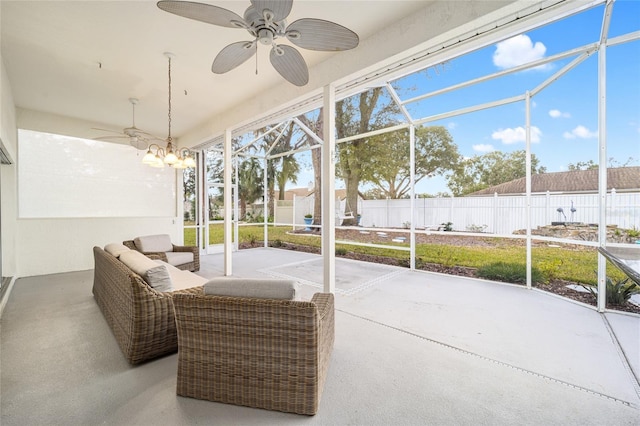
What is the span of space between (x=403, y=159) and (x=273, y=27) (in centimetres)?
405

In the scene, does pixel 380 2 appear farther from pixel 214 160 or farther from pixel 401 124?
pixel 214 160

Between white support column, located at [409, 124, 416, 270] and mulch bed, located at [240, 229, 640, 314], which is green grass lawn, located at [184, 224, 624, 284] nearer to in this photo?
mulch bed, located at [240, 229, 640, 314]

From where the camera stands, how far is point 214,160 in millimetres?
7324

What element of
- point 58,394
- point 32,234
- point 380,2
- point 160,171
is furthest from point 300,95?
point 32,234

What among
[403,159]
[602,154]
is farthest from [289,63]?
[403,159]

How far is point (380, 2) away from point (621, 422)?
10.7 feet

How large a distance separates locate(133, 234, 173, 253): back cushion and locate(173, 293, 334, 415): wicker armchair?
3.48 meters

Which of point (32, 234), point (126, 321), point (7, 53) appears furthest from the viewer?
point (32, 234)

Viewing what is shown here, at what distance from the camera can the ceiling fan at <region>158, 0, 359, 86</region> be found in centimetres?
151

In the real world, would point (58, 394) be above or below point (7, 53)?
below

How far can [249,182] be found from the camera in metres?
7.97

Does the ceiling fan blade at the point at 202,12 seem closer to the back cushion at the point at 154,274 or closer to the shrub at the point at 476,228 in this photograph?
the back cushion at the point at 154,274

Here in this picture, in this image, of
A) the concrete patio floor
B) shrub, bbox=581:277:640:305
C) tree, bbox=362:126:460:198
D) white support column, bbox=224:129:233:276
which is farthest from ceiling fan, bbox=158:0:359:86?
shrub, bbox=581:277:640:305

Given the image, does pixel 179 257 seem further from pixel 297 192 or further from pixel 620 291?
pixel 620 291
